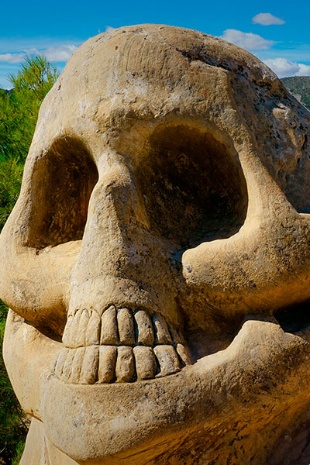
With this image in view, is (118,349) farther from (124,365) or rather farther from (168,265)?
(168,265)

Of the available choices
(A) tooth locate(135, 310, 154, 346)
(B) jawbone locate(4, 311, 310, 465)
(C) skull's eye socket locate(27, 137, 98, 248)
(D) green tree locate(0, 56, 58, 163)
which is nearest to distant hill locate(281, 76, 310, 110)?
(D) green tree locate(0, 56, 58, 163)

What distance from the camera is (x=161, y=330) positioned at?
1396 mm

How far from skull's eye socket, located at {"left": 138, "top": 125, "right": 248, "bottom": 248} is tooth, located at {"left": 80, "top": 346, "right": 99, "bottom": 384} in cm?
39

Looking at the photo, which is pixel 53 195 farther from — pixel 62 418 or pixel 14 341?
pixel 62 418

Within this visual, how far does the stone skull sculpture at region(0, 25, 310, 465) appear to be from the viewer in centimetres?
134

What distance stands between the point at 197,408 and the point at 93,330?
0.29 meters

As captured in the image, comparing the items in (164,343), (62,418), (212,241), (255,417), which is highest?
A: (212,241)

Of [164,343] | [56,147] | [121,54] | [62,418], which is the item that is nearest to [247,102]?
[121,54]

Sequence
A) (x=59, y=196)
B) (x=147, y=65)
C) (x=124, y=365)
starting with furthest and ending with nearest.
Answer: (x=59, y=196) < (x=147, y=65) < (x=124, y=365)

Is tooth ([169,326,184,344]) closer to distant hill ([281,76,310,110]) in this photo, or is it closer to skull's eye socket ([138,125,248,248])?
skull's eye socket ([138,125,248,248])

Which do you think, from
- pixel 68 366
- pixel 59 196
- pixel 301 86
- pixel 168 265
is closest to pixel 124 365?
pixel 68 366

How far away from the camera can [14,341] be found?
5.84ft

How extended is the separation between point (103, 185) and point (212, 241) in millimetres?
308

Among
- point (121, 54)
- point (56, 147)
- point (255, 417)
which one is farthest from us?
point (56, 147)
